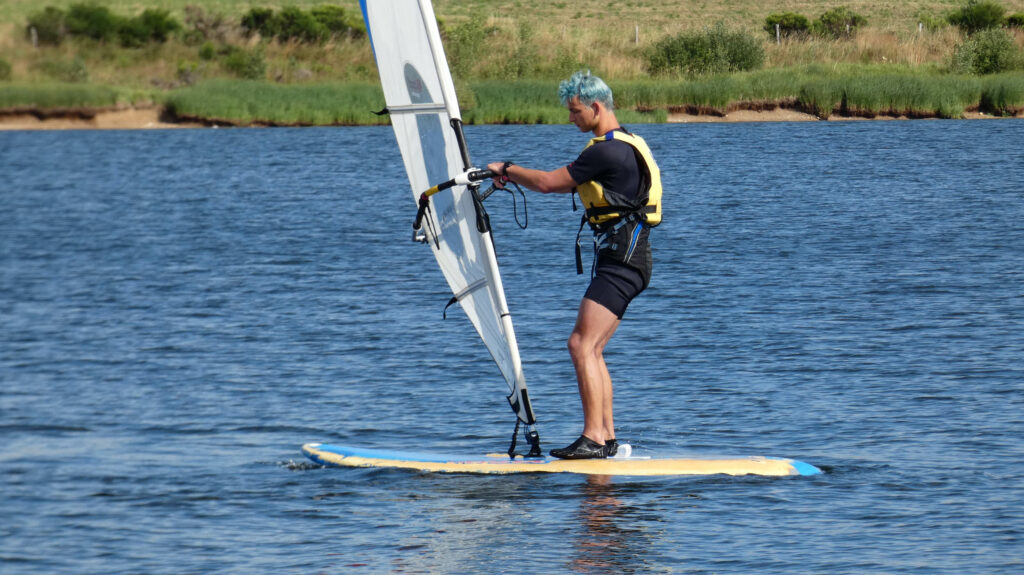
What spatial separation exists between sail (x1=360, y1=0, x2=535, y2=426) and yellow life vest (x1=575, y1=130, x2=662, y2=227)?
0.54m

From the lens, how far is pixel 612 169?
657cm

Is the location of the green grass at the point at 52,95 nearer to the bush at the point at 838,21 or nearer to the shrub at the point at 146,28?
the shrub at the point at 146,28

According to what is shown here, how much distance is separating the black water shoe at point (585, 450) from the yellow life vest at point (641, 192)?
46.1 inches

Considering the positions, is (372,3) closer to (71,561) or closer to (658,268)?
(71,561)

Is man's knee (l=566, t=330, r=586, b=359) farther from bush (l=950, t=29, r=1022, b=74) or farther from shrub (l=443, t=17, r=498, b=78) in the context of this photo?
shrub (l=443, t=17, r=498, b=78)

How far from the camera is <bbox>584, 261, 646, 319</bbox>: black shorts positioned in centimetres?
679

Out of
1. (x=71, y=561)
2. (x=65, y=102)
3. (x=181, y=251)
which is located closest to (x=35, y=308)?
(x=181, y=251)

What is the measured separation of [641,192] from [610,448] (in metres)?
1.42

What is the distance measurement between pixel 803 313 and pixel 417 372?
4070mm

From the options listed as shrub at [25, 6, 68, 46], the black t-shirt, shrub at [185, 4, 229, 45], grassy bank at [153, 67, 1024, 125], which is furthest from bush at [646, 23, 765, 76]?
the black t-shirt

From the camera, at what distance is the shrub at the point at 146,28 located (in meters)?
31.2

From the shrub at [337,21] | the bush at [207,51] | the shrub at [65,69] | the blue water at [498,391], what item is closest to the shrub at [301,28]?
the shrub at [337,21]

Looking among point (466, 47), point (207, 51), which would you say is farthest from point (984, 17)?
point (207, 51)

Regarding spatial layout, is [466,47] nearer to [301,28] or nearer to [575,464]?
[301,28]
